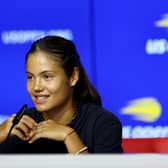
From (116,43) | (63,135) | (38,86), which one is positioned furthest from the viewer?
(116,43)

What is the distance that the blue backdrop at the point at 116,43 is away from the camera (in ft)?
9.21

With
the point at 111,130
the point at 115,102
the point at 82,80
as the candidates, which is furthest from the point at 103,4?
the point at 111,130

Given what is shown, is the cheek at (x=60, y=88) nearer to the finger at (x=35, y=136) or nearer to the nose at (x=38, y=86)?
the nose at (x=38, y=86)

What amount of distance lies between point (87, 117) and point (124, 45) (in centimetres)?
148

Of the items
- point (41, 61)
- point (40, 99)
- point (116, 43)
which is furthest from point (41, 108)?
point (116, 43)

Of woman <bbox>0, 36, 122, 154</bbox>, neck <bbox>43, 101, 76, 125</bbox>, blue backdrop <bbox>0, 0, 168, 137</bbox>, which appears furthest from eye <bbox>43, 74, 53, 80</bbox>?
blue backdrop <bbox>0, 0, 168, 137</bbox>

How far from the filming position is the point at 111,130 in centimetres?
133

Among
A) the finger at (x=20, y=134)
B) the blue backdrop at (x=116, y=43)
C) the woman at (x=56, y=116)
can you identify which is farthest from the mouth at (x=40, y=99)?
the blue backdrop at (x=116, y=43)

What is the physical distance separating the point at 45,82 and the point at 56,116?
127 millimetres

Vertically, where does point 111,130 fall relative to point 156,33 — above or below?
below

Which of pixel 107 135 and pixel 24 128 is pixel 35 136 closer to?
pixel 24 128

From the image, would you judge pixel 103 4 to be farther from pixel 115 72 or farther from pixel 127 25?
pixel 115 72

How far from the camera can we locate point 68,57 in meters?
1.42

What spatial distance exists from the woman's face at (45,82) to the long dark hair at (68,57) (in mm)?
20
